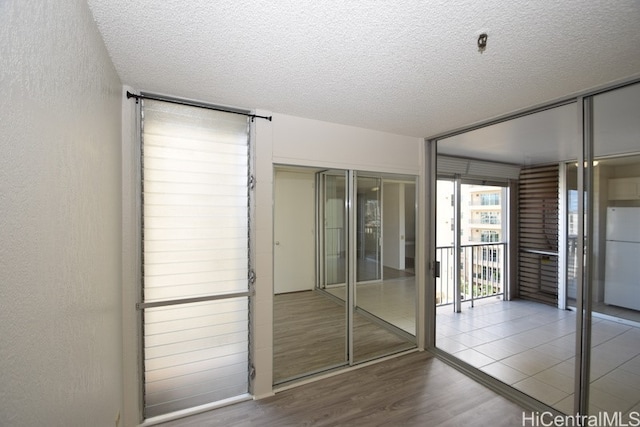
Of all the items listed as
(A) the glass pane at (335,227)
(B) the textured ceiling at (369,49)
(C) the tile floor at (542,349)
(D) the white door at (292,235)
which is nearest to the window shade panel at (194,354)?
(A) the glass pane at (335,227)

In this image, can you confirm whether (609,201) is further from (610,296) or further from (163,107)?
(163,107)

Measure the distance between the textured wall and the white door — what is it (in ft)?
10.1

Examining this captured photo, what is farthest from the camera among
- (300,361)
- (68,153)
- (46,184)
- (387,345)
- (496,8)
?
(387,345)

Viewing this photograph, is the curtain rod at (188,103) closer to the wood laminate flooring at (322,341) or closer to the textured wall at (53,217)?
the textured wall at (53,217)

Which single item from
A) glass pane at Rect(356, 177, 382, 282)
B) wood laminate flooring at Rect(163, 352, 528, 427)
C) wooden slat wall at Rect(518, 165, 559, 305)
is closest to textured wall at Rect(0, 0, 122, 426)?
wood laminate flooring at Rect(163, 352, 528, 427)

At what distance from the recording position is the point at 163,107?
2088mm

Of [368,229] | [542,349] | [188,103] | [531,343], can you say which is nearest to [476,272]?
[531,343]

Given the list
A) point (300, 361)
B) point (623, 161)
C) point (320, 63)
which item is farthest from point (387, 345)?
point (320, 63)

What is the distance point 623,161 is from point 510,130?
3.74ft

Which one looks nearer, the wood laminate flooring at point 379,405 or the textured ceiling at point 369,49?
the textured ceiling at point 369,49

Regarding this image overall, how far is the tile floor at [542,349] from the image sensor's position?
71.7 inches

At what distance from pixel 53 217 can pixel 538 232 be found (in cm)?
462

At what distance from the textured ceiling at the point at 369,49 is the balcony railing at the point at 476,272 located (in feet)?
9.67

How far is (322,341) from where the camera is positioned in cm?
308
